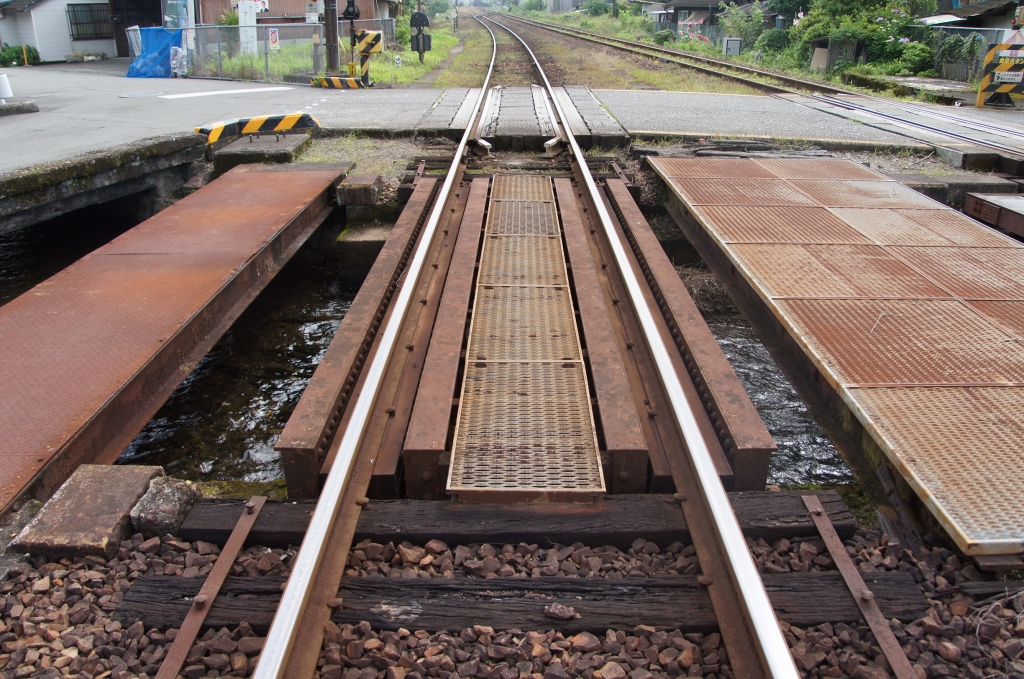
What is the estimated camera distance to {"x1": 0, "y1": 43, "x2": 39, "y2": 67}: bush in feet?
84.7

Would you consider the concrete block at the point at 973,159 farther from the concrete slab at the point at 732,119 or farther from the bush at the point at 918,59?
the bush at the point at 918,59

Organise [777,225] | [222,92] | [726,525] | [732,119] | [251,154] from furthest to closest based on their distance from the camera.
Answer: [222,92] → [732,119] → [251,154] → [777,225] → [726,525]

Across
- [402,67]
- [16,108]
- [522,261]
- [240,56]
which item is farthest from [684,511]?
[402,67]

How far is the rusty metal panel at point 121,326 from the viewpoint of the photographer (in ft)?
9.03

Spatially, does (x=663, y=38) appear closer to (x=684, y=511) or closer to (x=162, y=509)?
(x=684, y=511)

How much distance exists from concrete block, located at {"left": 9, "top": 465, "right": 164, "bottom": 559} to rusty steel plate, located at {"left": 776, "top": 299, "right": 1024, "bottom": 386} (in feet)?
8.83

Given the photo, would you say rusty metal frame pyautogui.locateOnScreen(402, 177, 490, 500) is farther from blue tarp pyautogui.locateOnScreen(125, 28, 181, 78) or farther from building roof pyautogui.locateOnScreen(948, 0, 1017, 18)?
building roof pyautogui.locateOnScreen(948, 0, 1017, 18)

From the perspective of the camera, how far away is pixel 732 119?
9.90 meters

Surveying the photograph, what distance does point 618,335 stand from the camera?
3748 millimetres

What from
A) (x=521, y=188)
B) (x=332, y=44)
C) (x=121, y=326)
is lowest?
(x=121, y=326)

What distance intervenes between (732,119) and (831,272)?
21.3 feet

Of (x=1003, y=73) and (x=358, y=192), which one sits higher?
(x=1003, y=73)

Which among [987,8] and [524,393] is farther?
[987,8]

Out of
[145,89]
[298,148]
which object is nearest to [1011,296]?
[298,148]
